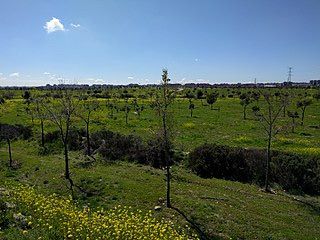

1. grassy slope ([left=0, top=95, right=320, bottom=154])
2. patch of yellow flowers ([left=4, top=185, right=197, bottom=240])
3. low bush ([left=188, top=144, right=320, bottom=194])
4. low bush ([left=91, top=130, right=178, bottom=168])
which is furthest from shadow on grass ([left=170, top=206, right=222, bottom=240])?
grassy slope ([left=0, top=95, right=320, bottom=154])

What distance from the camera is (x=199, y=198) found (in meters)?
24.1

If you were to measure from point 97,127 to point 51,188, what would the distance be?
2972 cm

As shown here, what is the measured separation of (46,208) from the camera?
1733cm

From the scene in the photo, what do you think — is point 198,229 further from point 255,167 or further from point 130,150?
point 130,150

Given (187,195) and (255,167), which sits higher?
(255,167)

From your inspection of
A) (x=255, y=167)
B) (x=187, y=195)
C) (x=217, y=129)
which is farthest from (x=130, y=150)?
(x=217, y=129)

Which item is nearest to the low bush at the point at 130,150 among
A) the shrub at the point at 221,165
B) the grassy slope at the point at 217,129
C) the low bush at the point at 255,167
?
the grassy slope at the point at 217,129

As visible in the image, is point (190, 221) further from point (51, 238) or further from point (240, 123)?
point (240, 123)

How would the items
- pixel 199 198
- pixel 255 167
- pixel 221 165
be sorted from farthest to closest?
pixel 221 165 → pixel 255 167 → pixel 199 198

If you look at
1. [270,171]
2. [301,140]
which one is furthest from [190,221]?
[301,140]

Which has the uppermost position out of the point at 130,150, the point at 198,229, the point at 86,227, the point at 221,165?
the point at 86,227

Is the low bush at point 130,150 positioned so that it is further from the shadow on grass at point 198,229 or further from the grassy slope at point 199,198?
the shadow on grass at point 198,229

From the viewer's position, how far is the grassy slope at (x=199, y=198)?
20.1 metres

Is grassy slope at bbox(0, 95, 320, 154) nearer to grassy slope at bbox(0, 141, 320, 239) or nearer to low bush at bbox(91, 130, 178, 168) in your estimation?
low bush at bbox(91, 130, 178, 168)
